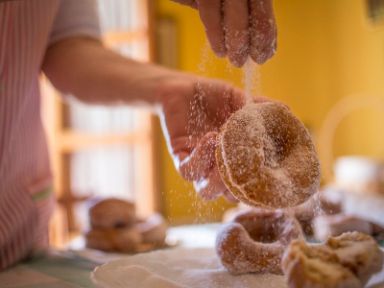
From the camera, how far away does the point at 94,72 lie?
0.86m

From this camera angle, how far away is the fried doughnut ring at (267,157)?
451 mm

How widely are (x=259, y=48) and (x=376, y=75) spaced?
7.19 ft

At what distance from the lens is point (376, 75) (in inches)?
97.7

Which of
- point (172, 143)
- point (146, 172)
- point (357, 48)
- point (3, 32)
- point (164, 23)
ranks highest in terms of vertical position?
point (164, 23)

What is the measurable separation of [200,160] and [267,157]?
3.4 inches

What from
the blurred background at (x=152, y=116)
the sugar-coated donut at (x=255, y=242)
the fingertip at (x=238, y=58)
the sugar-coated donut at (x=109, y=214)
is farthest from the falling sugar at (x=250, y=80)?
the blurred background at (x=152, y=116)

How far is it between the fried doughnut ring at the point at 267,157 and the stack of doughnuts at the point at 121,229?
0.39m

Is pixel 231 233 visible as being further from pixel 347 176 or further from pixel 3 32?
pixel 347 176

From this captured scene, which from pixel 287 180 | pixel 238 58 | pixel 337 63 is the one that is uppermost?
pixel 337 63

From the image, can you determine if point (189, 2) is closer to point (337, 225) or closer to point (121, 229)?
point (337, 225)

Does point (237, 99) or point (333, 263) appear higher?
point (237, 99)

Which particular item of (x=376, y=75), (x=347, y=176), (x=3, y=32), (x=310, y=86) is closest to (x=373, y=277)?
(x=3, y=32)

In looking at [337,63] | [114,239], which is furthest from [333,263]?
[337,63]

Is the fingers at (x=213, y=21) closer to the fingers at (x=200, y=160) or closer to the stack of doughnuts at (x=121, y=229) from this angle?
the fingers at (x=200, y=160)
